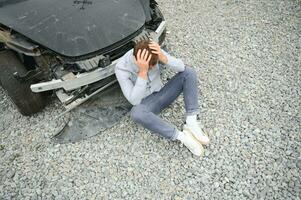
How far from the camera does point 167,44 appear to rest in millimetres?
4094

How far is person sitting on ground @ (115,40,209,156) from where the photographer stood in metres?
2.71

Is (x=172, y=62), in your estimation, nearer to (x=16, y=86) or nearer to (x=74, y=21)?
(x=74, y=21)

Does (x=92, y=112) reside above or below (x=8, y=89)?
below

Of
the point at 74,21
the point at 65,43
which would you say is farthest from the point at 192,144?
the point at 74,21

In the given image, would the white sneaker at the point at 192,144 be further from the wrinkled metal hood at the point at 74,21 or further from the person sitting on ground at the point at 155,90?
the wrinkled metal hood at the point at 74,21

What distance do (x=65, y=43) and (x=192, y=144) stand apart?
4.84 feet

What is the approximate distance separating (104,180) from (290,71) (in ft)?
7.84

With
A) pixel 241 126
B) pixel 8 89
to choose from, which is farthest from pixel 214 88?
pixel 8 89

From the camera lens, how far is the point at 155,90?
3.05 m

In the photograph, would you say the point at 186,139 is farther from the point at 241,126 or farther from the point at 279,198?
the point at 279,198

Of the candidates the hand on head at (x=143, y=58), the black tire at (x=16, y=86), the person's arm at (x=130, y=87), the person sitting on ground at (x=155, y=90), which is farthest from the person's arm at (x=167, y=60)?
the black tire at (x=16, y=86)

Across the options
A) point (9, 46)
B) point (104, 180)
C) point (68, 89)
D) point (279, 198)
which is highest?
point (9, 46)

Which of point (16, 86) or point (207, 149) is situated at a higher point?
point (16, 86)

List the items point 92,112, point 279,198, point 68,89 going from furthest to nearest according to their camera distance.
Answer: point 92,112, point 68,89, point 279,198
